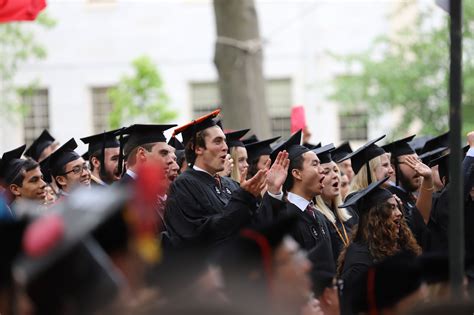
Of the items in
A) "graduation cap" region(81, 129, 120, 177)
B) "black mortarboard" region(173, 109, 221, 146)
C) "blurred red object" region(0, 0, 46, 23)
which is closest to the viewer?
"black mortarboard" region(173, 109, 221, 146)

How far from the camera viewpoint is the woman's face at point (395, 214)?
7.72 m

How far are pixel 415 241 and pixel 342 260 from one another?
1.88 ft

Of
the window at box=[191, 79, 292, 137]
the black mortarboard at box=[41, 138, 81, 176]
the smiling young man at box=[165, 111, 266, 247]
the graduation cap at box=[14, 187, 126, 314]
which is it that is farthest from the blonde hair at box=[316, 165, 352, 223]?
the window at box=[191, 79, 292, 137]

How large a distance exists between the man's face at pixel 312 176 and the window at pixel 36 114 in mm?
24528

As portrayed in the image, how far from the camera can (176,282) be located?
4.26 metres

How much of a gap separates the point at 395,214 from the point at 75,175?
278 centimetres

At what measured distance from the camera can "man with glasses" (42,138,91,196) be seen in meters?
9.08

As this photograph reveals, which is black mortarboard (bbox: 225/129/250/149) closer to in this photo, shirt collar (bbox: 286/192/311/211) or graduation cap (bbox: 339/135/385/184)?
graduation cap (bbox: 339/135/385/184)

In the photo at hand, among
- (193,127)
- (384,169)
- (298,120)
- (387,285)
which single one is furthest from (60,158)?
(387,285)

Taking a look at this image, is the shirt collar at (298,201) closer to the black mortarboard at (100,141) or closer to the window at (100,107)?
the black mortarboard at (100,141)

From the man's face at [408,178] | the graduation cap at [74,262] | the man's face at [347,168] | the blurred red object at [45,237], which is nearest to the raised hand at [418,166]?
the man's face at [408,178]

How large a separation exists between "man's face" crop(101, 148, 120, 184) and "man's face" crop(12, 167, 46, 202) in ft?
3.57

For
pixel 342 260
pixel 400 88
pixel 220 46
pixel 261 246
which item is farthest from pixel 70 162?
pixel 400 88

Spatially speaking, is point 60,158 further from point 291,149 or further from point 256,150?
point 291,149
